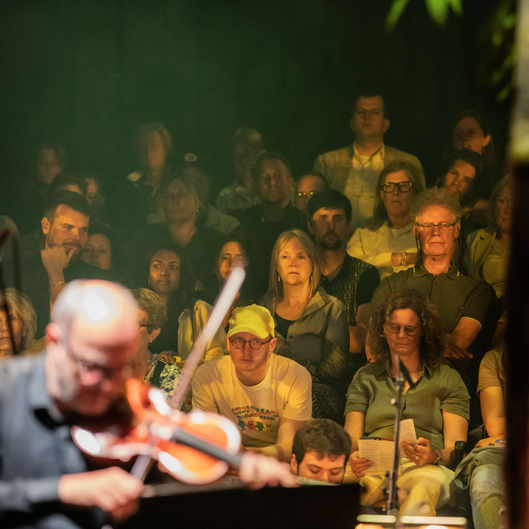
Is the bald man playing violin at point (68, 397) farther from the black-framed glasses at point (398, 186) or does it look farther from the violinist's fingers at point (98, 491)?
the black-framed glasses at point (398, 186)

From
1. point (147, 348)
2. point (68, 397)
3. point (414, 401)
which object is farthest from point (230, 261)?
point (68, 397)

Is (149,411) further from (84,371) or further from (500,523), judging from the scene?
(500,523)

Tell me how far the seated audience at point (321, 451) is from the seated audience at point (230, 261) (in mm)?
1148

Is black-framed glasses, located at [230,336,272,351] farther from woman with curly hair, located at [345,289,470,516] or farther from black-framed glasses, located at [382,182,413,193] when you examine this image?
black-framed glasses, located at [382,182,413,193]

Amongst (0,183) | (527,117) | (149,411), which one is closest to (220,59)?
(0,183)

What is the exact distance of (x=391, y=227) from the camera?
211 inches

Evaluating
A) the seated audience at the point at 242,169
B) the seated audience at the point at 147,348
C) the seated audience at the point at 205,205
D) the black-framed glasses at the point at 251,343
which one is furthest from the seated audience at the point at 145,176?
the black-framed glasses at the point at 251,343

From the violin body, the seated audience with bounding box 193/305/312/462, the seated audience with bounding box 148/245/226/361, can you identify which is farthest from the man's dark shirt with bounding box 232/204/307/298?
the violin body


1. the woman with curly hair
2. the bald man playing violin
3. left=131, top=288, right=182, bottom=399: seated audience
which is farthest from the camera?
left=131, top=288, right=182, bottom=399: seated audience

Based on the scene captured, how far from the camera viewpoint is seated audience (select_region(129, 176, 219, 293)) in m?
5.45

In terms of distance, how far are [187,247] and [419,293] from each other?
6.66ft

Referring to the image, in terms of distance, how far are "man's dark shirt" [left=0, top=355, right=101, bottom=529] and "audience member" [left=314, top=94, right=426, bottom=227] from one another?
3.84 metres

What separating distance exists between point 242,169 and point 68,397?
384cm

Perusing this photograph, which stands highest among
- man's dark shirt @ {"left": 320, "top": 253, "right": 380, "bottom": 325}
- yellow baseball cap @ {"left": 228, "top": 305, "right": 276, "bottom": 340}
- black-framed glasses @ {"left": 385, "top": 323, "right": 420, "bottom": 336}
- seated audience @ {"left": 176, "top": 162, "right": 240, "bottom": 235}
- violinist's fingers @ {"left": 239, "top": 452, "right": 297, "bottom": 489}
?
seated audience @ {"left": 176, "top": 162, "right": 240, "bottom": 235}
